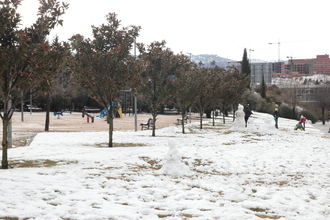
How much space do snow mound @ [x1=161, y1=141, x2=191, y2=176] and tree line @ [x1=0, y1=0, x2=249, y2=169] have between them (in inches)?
151

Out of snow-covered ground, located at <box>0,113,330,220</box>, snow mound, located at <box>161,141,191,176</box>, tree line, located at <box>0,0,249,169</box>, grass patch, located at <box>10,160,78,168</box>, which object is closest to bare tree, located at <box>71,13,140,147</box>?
tree line, located at <box>0,0,249,169</box>

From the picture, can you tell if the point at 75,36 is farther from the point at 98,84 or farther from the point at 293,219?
the point at 293,219

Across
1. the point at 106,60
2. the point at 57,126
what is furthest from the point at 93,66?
the point at 57,126

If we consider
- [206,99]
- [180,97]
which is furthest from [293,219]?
[206,99]

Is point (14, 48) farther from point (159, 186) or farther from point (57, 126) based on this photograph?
point (57, 126)

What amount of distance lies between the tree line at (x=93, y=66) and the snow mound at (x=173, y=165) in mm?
3845

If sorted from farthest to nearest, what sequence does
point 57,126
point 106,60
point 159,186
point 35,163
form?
1. point 57,126
2. point 106,60
3. point 35,163
4. point 159,186

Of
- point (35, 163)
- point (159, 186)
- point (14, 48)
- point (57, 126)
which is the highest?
point (14, 48)

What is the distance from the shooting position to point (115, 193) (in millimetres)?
8320

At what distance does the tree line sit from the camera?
10.1 metres

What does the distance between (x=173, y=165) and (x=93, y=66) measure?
7.47m

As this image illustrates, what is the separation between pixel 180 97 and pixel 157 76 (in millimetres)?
4112

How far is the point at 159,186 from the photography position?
9.16 meters

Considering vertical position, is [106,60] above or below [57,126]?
above
